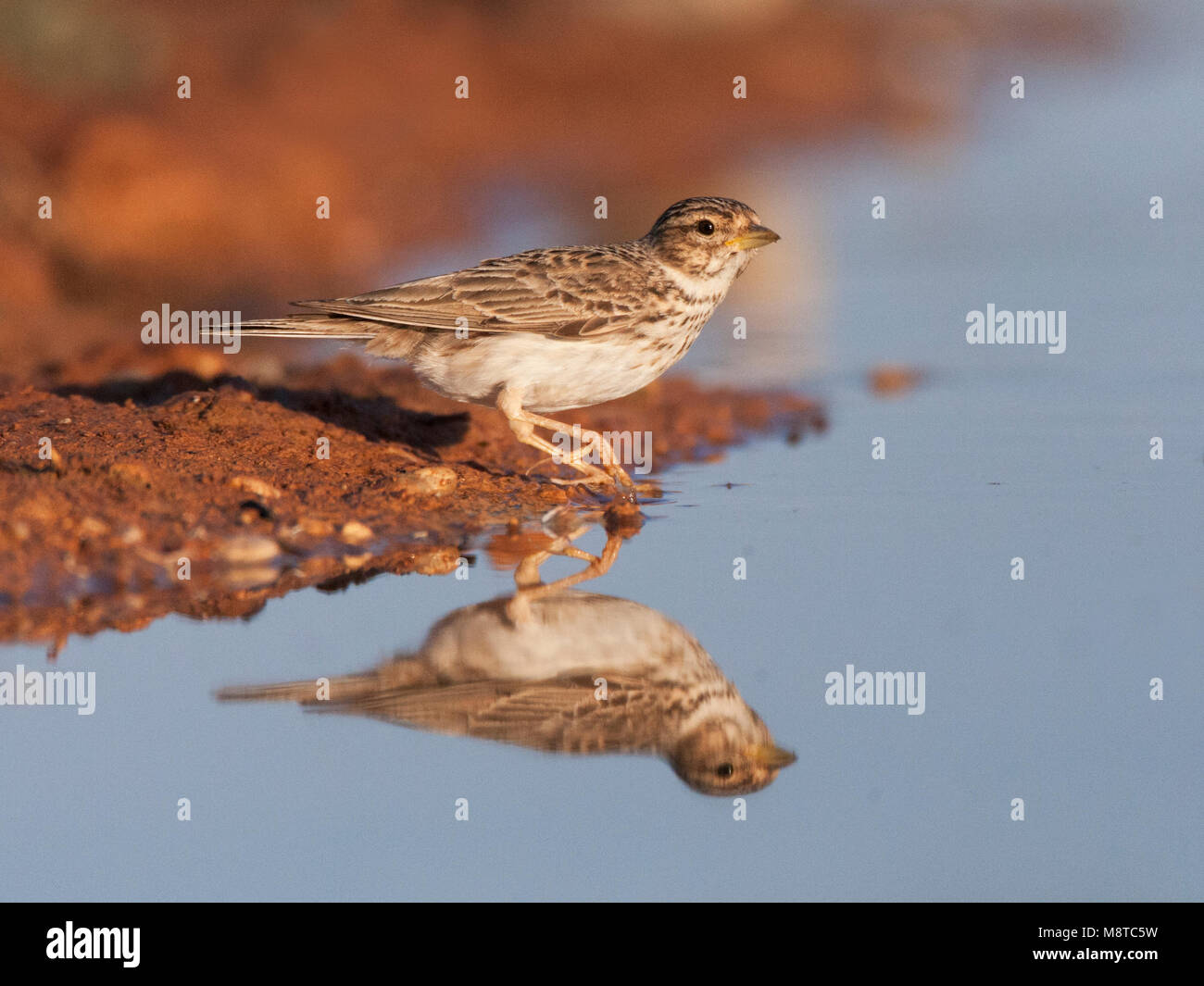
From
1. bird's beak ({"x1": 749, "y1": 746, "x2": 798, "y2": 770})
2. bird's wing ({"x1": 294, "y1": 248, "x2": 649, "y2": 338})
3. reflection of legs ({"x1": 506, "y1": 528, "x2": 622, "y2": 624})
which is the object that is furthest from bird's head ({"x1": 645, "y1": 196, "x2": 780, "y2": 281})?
bird's beak ({"x1": 749, "y1": 746, "x2": 798, "y2": 770})

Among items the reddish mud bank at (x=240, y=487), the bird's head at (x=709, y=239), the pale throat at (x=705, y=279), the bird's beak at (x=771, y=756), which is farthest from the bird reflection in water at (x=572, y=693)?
the bird's head at (x=709, y=239)

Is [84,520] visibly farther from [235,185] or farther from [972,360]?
[235,185]

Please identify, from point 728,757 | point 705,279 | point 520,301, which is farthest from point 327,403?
point 728,757

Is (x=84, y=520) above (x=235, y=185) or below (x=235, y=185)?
below

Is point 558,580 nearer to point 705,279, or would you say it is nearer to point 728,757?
point 728,757

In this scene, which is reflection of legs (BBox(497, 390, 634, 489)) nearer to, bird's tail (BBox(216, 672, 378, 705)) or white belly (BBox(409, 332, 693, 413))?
white belly (BBox(409, 332, 693, 413))

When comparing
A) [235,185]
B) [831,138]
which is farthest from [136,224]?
[831,138]
